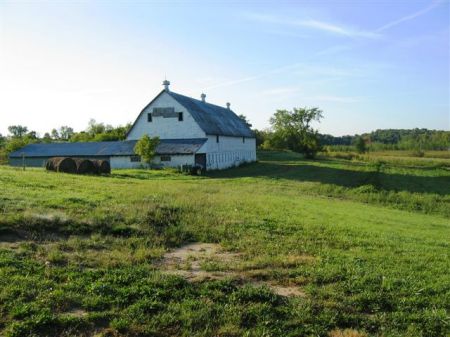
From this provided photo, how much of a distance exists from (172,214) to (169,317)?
24.3ft

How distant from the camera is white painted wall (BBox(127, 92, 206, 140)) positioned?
4603 cm

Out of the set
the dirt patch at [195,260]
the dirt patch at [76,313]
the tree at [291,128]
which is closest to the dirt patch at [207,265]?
the dirt patch at [195,260]

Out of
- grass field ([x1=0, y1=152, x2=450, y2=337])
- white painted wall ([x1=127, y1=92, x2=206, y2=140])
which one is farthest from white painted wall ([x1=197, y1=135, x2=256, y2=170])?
grass field ([x1=0, y1=152, x2=450, y2=337])

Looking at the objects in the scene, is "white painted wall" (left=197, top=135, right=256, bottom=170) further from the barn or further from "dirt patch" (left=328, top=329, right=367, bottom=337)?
"dirt patch" (left=328, top=329, right=367, bottom=337)

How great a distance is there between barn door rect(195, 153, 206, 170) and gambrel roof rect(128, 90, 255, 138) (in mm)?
3652

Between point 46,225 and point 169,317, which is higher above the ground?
point 46,225

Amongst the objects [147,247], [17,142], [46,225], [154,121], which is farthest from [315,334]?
[17,142]

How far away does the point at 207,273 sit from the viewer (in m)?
8.32

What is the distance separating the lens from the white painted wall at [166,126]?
46031 millimetres

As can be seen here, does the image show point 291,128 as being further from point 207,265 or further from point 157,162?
point 207,265

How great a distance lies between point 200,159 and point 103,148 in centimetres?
1246

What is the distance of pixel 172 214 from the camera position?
13539 millimetres

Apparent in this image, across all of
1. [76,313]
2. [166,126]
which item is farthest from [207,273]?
[166,126]

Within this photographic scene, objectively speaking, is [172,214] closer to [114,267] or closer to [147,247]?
[147,247]
